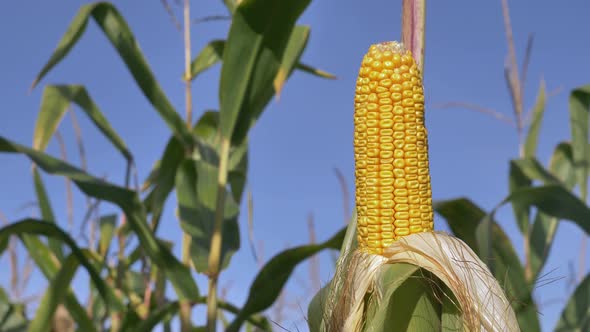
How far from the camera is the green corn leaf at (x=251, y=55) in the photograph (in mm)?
2314

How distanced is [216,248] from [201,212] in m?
0.32

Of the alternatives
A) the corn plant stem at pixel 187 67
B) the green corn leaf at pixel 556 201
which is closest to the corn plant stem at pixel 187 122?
the corn plant stem at pixel 187 67

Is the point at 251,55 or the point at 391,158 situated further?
the point at 251,55

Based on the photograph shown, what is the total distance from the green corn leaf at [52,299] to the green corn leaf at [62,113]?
0.57m

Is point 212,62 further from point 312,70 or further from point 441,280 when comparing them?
point 441,280

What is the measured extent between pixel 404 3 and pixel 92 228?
269 cm

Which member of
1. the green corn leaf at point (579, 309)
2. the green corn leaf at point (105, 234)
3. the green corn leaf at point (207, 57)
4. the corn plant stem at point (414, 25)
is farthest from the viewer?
the green corn leaf at point (105, 234)

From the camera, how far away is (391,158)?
3.77ft

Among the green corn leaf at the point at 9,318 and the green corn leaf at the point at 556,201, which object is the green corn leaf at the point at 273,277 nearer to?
the green corn leaf at the point at 556,201

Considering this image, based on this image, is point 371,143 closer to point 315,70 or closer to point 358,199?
point 358,199

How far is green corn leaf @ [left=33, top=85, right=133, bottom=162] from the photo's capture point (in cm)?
278

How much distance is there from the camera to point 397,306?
3.54 feet

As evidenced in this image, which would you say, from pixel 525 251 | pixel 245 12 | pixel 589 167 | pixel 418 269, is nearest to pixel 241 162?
pixel 245 12

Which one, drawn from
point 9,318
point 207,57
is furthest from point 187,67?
point 9,318
